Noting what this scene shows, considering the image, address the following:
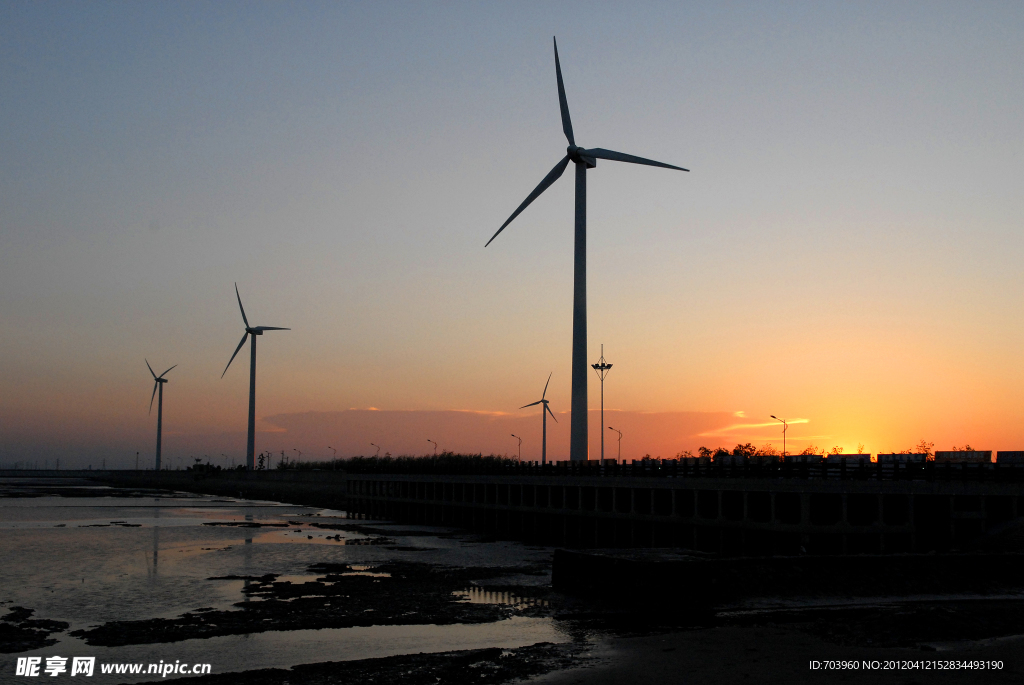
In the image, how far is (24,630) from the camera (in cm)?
3016

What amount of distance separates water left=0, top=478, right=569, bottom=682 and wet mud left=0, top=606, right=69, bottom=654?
1.86 ft

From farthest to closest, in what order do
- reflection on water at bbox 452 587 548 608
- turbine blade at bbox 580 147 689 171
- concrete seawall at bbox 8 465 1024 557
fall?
1. turbine blade at bbox 580 147 689 171
2. concrete seawall at bbox 8 465 1024 557
3. reflection on water at bbox 452 587 548 608

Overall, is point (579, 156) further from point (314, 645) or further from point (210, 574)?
point (314, 645)

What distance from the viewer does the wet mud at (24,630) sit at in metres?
27.8

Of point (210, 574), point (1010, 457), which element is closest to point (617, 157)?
point (1010, 457)

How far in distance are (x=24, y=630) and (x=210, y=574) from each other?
17.6 metres

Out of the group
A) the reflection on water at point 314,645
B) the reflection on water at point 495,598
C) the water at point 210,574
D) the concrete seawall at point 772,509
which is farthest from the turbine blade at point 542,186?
the reflection on water at point 314,645

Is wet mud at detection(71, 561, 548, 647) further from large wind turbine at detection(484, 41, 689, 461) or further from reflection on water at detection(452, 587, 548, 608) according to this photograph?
large wind turbine at detection(484, 41, 689, 461)

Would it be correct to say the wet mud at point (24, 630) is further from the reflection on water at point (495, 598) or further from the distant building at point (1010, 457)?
the distant building at point (1010, 457)

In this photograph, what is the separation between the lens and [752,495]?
5084 cm

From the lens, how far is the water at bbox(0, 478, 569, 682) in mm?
27547

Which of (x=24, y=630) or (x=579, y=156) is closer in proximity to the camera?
(x=24, y=630)

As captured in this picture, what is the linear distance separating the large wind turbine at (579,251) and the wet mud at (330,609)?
84.5 feet

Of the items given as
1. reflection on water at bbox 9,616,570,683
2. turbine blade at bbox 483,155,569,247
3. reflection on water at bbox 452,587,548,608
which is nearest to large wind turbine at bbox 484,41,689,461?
turbine blade at bbox 483,155,569,247
